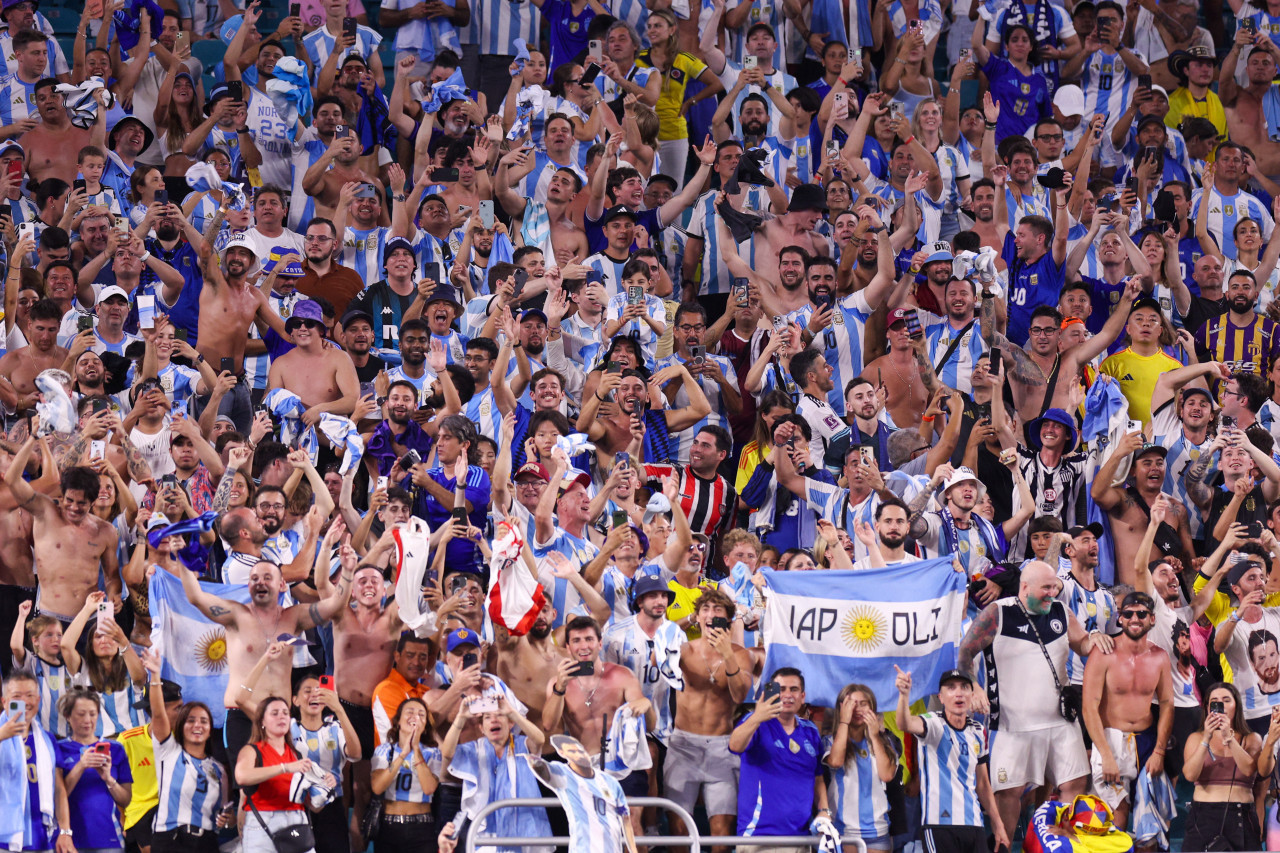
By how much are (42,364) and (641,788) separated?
5.87m

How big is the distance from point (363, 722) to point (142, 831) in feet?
4.90

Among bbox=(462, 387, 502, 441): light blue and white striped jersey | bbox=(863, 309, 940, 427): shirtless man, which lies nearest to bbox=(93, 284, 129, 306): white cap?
bbox=(462, 387, 502, 441): light blue and white striped jersey

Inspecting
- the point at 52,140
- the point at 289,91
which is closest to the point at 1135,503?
the point at 289,91

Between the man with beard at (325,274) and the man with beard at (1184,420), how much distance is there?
251 inches

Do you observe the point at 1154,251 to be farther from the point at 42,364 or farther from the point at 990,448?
the point at 42,364

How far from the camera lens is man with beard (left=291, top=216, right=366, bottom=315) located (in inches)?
664

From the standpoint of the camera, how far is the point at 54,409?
14.6m

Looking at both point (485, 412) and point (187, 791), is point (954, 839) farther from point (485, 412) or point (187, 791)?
point (485, 412)

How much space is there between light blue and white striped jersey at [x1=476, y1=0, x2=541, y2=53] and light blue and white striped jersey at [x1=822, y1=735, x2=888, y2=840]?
31.3 feet

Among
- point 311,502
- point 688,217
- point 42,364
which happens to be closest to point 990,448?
point 688,217

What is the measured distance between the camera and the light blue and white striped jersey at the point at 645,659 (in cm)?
1324

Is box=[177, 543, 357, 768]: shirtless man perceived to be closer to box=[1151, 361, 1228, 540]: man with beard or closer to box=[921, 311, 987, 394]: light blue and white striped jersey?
box=[921, 311, 987, 394]: light blue and white striped jersey

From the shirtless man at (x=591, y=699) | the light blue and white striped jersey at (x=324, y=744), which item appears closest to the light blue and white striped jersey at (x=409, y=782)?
the light blue and white striped jersey at (x=324, y=744)

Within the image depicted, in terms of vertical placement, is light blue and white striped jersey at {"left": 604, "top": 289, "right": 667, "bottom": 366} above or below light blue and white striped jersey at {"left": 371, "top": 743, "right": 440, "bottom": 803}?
above
